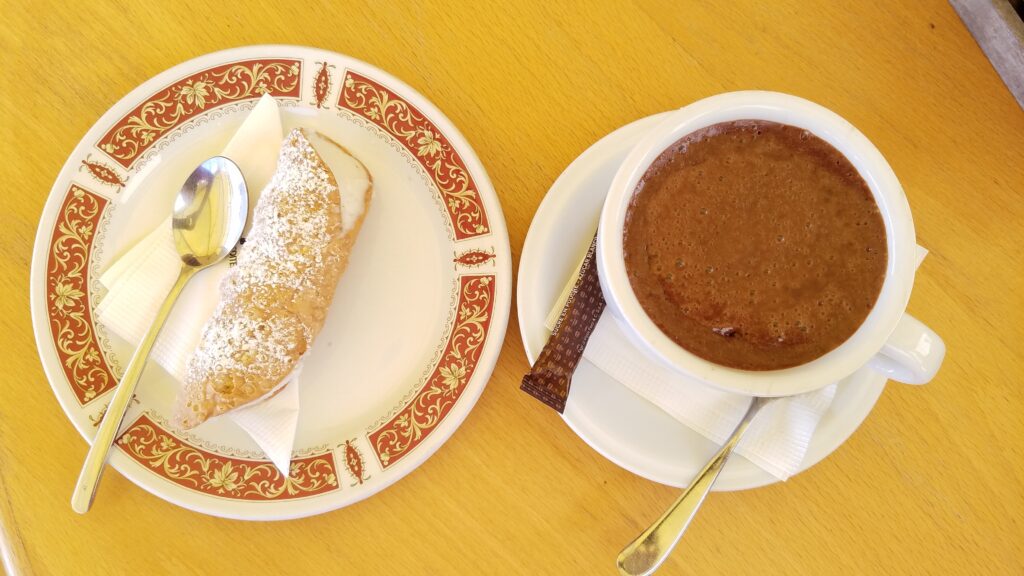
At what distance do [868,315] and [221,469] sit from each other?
2.80 feet

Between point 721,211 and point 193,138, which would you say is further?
point 193,138

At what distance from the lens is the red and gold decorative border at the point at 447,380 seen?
957mm

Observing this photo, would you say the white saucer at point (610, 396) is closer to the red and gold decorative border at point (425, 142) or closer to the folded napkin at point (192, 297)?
the red and gold decorative border at point (425, 142)

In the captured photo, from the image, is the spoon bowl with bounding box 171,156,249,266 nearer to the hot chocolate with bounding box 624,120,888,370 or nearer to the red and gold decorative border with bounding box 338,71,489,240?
the red and gold decorative border with bounding box 338,71,489,240

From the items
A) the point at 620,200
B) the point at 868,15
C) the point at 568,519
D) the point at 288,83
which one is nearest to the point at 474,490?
the point at 568,519

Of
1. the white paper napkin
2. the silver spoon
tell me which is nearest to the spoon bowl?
the silver spoon

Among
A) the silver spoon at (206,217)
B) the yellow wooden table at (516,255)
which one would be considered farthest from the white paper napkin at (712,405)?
the silver spoon at (206,217)

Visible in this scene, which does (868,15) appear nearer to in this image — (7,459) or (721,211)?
(721,211)

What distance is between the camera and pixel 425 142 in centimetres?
100

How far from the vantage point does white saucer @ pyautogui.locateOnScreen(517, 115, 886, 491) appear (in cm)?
93

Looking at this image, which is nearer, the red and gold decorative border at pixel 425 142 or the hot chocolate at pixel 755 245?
the hot chocolate at pixel 755 245

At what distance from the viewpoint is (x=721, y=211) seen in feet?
2.50

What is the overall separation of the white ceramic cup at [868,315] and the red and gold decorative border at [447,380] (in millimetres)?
267

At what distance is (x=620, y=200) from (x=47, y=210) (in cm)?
81
